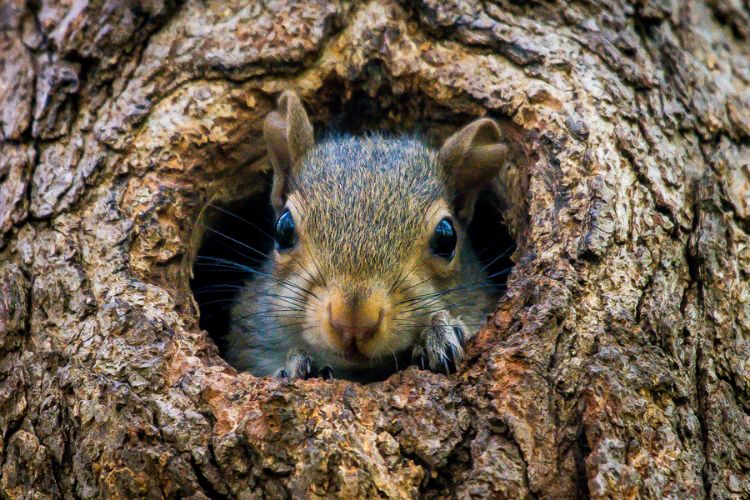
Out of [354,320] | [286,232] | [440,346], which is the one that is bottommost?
[440,346]

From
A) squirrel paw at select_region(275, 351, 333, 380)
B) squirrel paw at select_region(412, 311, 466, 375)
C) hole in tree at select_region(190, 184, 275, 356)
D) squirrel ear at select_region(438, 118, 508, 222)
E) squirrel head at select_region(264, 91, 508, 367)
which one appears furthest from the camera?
hole in tree at select_region(190, 184, 275, 356)

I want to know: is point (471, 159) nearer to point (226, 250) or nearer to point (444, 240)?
point (444, 240)

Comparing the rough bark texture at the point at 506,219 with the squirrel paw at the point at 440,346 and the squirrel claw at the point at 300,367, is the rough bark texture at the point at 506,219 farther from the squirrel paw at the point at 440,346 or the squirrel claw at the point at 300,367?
the squirrel claw at the point at 300,367

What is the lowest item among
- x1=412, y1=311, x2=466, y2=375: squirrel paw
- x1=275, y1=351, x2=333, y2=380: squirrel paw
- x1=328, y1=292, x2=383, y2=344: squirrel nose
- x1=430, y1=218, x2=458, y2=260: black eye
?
x1=275, y1=351, x2=333, y2=380: squirrel paw

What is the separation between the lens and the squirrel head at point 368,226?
2600 mm

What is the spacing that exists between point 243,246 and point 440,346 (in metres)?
1.44

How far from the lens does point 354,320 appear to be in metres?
2.46

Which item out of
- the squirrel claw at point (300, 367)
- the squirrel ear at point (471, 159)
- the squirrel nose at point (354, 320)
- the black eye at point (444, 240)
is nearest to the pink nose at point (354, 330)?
the squirrel nose at point (354, 320)

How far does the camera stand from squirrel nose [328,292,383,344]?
2.46 m

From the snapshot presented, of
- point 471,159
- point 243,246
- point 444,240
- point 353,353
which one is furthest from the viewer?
point 243,246

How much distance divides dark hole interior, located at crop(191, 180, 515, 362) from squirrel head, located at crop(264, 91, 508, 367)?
1.23 feet

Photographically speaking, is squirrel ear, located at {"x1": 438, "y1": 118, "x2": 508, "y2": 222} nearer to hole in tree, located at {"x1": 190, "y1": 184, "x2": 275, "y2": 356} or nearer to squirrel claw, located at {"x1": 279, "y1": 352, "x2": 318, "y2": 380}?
hole in tree, located at {"x1": 190, "y1": 184, "x2": 275, "y2": 356}

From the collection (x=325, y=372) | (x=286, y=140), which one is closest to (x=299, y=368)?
(x=325, y=372)

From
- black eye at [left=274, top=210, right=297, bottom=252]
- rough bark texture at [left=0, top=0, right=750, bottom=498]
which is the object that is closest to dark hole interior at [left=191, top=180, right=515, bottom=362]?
rough bark texture at [left=0, top=0, right=750, bottom=498]
